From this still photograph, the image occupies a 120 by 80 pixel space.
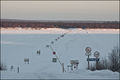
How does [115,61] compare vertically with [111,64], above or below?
above

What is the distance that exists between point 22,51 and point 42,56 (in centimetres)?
258

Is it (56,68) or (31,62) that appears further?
(31,62)

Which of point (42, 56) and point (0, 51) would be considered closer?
point (42, 56)

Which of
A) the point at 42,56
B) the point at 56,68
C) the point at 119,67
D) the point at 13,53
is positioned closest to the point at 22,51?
the point at 13,53

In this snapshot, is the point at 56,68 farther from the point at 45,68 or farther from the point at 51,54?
the point at 51,54

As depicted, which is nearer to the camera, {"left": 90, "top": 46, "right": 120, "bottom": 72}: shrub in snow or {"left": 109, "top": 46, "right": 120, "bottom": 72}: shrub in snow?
{"left": 90, "top": 46, "right": 120, "bottom": 72}: shrub in snow

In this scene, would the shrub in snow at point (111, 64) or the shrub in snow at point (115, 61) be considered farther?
the shrub in snow at point (115, 61)

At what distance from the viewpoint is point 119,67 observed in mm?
12852

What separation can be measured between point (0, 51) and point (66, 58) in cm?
466

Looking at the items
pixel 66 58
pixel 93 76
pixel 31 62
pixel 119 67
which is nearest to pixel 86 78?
pixel 93 76

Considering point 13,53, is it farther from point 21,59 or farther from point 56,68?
point 56,68

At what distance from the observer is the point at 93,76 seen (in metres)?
8.74

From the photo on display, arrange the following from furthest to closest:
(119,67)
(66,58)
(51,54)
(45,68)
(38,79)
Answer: (51,54), (66,58), (45,68), (119,67), (38,79)

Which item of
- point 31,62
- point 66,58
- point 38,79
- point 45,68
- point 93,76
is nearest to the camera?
point 38,79
